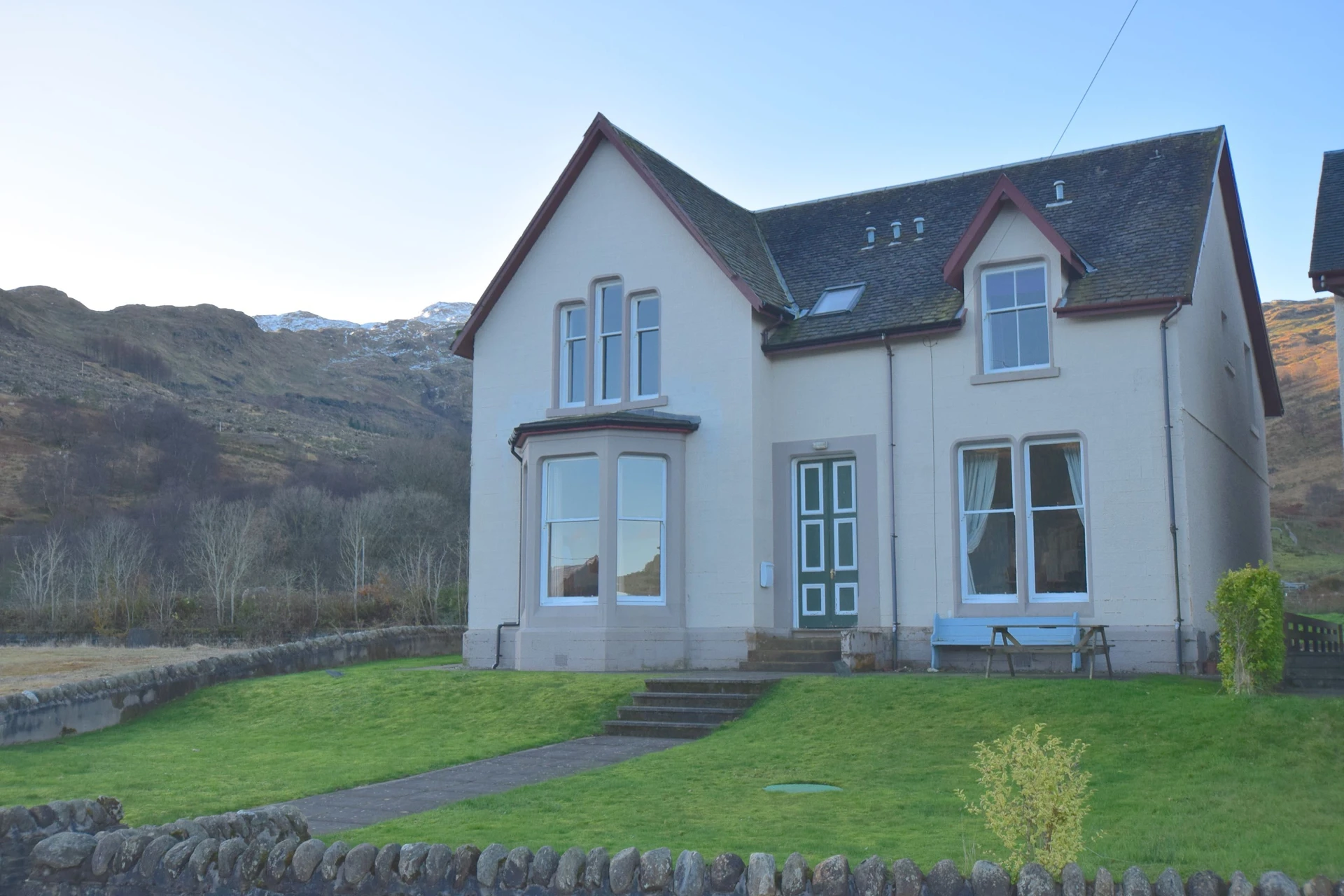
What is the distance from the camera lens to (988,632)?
18.7m

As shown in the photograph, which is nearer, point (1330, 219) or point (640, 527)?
point (1330, 219)

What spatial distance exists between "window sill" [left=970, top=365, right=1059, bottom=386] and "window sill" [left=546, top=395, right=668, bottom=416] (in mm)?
5537

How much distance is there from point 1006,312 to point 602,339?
7.43m

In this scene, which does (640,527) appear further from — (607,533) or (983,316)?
(983,316)

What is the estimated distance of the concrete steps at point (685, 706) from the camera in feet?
51.3

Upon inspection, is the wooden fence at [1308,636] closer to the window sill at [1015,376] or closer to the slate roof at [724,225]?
the window sill at [1015,376]

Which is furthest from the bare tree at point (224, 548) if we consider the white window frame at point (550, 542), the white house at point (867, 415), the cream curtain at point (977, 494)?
the cream curtain at point (977, 494)

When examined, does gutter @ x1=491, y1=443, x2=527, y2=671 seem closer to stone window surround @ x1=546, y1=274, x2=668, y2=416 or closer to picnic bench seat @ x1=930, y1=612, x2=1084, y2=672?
stone window surround @ x1=546, y1=274, x2=668, y2=416

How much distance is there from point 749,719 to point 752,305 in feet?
26.8

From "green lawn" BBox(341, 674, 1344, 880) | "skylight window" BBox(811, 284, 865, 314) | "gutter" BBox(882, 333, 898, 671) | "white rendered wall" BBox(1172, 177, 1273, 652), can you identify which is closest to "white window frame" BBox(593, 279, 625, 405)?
"skylight window" BBox(811, 284, 865, 314)

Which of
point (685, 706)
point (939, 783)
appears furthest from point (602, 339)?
point (939, 783)

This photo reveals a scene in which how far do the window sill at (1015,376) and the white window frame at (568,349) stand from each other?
7249mm

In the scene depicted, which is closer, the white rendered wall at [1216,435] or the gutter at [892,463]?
the white rendered wall at [1216,435]

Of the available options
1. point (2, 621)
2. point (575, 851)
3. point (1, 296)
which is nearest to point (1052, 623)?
point (575, 851)
